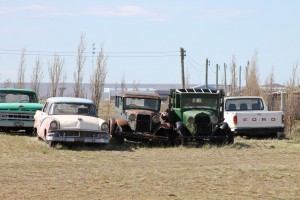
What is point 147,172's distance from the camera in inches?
498

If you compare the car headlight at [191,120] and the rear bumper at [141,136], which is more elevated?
the car headlight at [191,120]

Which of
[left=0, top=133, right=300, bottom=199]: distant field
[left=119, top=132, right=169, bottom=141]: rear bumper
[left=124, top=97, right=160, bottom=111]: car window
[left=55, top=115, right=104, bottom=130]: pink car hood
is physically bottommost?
[left=0, top=133, right=300, bottom=199]: distant field

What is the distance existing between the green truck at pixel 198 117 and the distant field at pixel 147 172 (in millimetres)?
602

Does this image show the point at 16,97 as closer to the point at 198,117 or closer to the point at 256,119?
the point at 198,117

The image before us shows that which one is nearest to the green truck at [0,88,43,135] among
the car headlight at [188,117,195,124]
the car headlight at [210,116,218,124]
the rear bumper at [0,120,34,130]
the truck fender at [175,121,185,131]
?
the rear bumper at [0,120,34,130]

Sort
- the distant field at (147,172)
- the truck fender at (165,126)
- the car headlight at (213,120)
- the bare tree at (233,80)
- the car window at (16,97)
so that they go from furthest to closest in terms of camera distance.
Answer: the bare tree at (233,80) → the car window at (16,97) → the car headlight at (213,120) → the truck fender at (165,126) → the distant field at (147,172)

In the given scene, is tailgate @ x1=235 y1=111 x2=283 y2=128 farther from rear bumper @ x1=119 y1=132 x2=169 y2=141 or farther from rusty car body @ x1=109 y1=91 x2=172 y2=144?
rear bumper @ x1=119 y1=132 x2=169 y2=141

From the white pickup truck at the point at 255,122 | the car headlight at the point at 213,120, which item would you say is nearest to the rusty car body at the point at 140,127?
the car headlight at the point at 213,120

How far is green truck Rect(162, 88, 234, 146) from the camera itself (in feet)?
61.9

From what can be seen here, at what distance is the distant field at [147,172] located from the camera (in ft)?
33.6

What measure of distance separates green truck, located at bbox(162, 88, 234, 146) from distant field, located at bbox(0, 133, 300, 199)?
1.98ft

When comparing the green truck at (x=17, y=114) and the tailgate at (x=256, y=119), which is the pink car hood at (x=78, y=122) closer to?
the green truck at (x=17, y=114)

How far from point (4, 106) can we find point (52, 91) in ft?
43.0

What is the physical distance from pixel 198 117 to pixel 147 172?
6.54m
